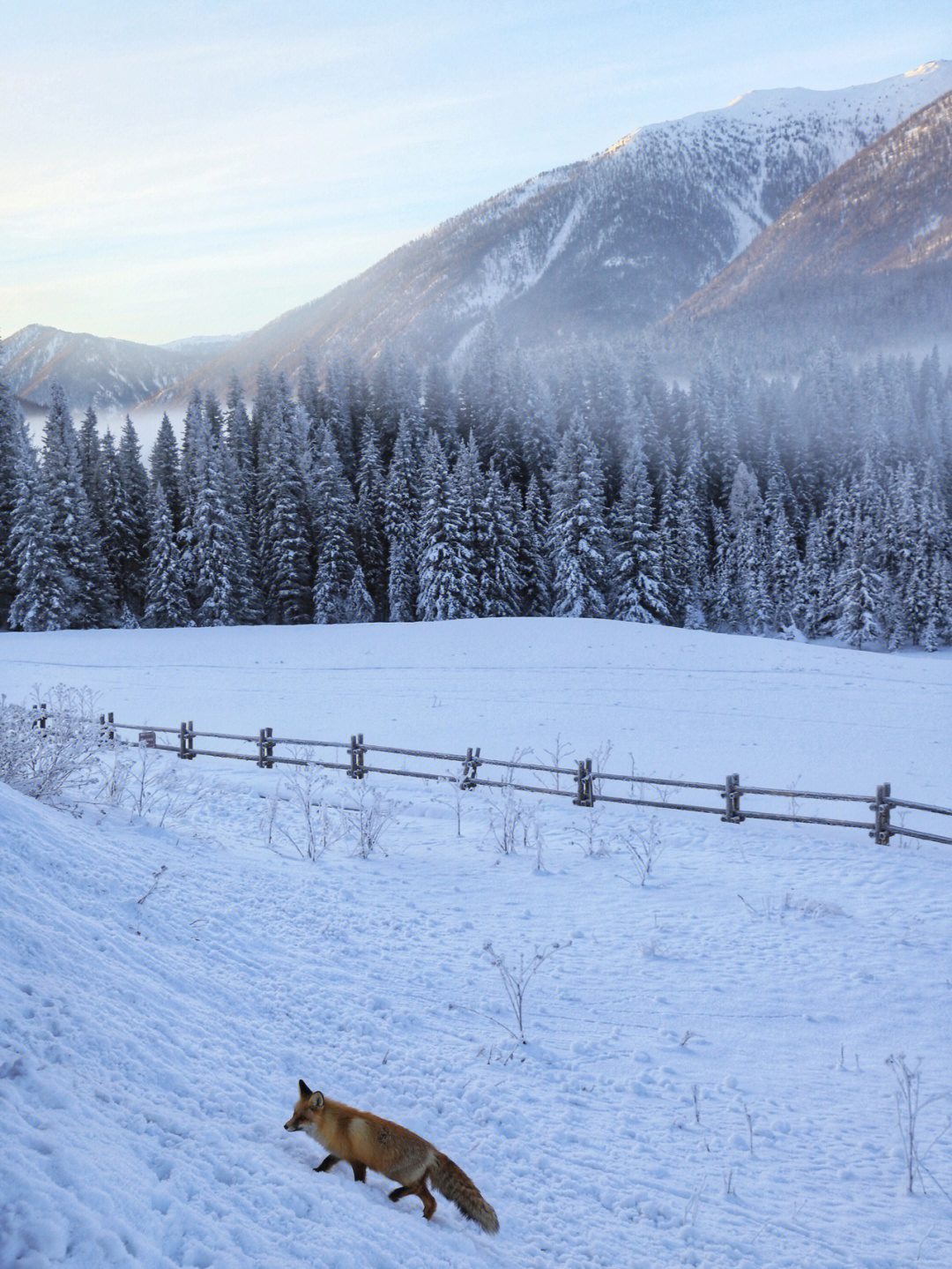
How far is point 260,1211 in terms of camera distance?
3.34 metres

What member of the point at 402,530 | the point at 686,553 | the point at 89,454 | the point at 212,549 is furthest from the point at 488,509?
the point at 89,454

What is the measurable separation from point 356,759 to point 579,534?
30170mm

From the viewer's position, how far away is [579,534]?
43781 millimetres

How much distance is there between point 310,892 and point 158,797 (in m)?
4.47

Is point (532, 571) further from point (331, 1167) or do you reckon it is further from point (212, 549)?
point (331, 1167)

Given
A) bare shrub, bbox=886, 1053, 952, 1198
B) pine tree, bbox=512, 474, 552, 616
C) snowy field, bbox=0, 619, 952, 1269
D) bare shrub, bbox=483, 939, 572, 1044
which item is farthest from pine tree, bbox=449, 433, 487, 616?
bare shrub, bbox=886, 1053, 952, 1198

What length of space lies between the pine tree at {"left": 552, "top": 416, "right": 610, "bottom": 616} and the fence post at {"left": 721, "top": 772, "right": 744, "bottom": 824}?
30.1 m

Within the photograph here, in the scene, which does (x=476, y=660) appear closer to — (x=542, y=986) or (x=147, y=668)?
(x=147, y=668)

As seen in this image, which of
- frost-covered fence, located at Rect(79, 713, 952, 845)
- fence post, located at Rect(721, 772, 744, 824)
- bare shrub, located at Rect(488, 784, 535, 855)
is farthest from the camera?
fence post, located at Rect(721, 772, 744, 824)

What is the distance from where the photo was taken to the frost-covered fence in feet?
38.4

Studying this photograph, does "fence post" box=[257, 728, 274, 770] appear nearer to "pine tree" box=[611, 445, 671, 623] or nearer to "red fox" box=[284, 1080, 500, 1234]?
"red fox" box=[284, 1080, 500, 1234]

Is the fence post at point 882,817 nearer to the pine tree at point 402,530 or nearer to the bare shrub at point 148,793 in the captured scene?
the bare shrub at point 148,793

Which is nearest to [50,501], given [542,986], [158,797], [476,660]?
[476,660]

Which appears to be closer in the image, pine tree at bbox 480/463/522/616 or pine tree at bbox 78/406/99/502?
pine tree at bbox 480/463/522/616
